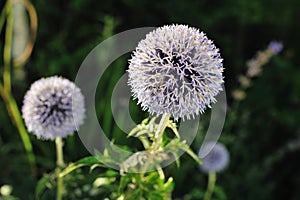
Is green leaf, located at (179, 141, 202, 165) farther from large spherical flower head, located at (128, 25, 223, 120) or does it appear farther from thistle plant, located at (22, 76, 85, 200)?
thistle plant, located at (22, 76, 85, 200)

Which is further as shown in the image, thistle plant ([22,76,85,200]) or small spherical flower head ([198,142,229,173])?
small spherical flower head ([198,142,229,173])

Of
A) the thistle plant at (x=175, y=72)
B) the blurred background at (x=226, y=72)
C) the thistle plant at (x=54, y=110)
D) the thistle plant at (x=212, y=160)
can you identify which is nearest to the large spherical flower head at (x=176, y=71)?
the thistle plant at (x=175, y=72)

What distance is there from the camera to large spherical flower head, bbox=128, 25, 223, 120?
102 centimetres

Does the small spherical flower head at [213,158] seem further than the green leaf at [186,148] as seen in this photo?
Yes

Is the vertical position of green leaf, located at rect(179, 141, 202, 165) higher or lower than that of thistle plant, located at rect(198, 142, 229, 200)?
higher

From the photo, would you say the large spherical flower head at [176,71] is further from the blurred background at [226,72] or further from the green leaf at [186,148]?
the blurred background at [226,72]

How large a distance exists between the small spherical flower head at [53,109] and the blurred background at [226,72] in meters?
1.03

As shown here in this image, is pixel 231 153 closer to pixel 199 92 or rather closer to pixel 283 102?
pixel 283 102

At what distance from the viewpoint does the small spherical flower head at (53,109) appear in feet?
4.60

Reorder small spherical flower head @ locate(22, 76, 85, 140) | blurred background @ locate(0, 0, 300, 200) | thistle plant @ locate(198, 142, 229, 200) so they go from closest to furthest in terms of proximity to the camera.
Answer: small spherical flower head @ locate(22, 76, 85, 140) < thistle plant @ locate(198, 142, 229, 200) < blurred background @ locate(0, 0, 300, 200)

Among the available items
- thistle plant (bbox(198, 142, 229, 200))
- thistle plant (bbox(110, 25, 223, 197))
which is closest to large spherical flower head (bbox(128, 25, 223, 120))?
thistle plant (bbox(110, 25, 223, 197))

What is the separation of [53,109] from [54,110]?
12mm

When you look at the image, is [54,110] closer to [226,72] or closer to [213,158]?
[213,158]

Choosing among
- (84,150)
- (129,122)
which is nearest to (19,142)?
(84,150)
